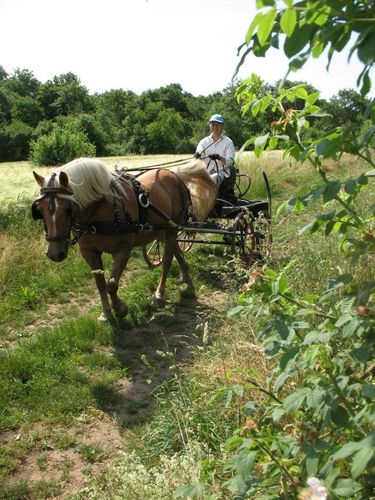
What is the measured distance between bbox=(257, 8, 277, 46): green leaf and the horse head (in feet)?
12.1

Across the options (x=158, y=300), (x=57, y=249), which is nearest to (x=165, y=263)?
(x=158, y=300)

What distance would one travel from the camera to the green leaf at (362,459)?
1.05 metres

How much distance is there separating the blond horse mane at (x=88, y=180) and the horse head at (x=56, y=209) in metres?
0.12

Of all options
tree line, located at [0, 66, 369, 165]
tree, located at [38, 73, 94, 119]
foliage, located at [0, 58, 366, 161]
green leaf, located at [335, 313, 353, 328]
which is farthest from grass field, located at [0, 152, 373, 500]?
tree, located at [38, 73, 94, 119]

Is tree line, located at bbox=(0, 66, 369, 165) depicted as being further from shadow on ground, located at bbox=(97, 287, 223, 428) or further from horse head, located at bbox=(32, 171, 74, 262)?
horse head, located at bbox=(32, 171, 74, 262)

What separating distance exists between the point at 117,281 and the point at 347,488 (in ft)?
14.0

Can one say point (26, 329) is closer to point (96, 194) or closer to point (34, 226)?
point (96, 194)

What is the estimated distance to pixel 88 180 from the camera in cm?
488

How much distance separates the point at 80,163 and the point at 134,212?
2.84 ft

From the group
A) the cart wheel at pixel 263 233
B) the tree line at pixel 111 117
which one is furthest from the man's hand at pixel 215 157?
the tree line at pixel 111 117

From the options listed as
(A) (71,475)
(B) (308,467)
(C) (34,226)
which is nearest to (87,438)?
(A) (71,475)

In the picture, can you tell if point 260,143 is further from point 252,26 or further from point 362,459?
point 362,459

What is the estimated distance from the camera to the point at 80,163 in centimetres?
488

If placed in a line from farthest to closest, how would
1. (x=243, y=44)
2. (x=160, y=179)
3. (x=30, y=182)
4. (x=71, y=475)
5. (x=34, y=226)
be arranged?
(x=30, y=182), (x=34, y=226), (x=160, y=179), (x=71, y=475), (x=243, y=44)
